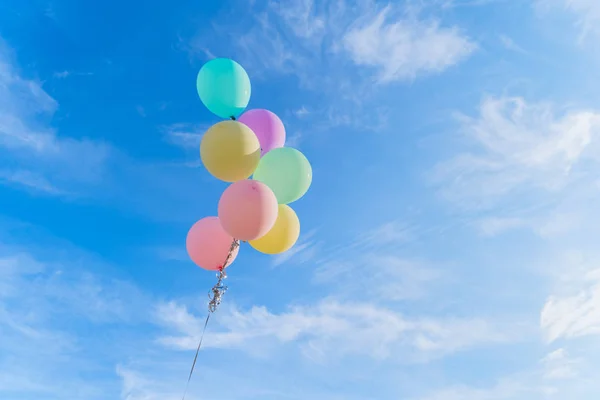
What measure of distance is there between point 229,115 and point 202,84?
74cm

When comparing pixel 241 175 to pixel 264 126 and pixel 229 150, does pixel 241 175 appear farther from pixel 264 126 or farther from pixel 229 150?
pixel 264 126

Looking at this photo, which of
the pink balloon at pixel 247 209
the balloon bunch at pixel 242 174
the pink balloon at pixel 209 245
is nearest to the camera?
the pink balloon at pixel 247 209

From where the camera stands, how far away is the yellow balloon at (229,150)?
7.88m

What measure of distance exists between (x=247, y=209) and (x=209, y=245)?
143cm

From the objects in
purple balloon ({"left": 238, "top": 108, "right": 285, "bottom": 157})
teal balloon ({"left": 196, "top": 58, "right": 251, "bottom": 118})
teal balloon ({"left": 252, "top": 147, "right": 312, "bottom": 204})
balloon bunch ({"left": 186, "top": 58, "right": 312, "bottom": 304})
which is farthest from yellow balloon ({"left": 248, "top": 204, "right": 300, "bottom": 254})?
teal balloon ({"left": 196, "top": 58, "right": 251, "bottom": 118})

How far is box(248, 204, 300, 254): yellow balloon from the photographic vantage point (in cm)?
868

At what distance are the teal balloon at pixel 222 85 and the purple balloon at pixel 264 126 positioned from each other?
1.09 feet

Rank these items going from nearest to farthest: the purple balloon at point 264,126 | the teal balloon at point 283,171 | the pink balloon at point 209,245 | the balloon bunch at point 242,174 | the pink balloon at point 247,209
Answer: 1. the pink balloon at point 247,209
2. the balloon bunch at point 242,174
3. the teal balloon at point 283,171
4. the pink balloon at point 209,245
5. the purple balloon at point 264,126

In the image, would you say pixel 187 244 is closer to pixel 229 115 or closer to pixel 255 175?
pixel 255 175

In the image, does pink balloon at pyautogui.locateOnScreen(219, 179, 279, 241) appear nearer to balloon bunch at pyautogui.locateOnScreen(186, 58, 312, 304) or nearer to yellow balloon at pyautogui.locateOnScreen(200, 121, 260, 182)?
balloon bunch at pyautogui.locateOnScreen(186, 58, 312, 304)

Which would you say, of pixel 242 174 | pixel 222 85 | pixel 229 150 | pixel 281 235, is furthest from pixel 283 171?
pixel 222 85

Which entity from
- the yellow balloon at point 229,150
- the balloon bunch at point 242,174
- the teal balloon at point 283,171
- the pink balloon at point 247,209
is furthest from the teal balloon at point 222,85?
the pink balloon at point 247,209

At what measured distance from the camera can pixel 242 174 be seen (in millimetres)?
8312

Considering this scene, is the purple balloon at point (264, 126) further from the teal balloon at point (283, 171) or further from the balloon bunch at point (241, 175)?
the teal balloon at point (283, 171)
